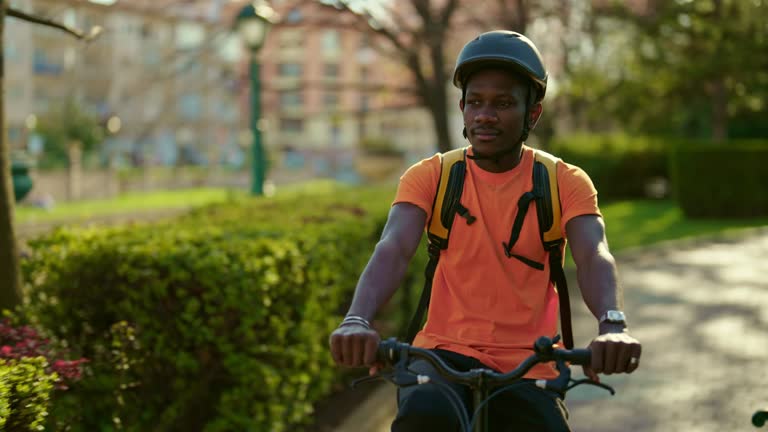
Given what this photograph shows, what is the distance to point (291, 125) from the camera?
104 m

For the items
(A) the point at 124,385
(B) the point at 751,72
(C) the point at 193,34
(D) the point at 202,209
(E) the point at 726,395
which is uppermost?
(C) the point at 193,34

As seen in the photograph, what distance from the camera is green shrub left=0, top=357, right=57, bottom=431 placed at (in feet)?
11.5

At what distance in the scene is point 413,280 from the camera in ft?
32.1

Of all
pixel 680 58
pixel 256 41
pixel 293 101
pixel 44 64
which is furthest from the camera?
pixel 293 101

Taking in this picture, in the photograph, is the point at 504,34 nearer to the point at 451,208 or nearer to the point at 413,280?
the point at 451,208

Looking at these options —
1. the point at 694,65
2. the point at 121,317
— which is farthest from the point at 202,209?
the point at 694,65

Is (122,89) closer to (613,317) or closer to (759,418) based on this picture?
(759,418)

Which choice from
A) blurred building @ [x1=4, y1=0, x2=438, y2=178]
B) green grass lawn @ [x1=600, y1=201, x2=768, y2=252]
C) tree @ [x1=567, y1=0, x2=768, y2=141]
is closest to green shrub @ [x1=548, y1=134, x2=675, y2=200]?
tree @ [x1=567, y1=0, x2=768, y2=141]

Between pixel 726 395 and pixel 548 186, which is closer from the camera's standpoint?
pixel 548 186

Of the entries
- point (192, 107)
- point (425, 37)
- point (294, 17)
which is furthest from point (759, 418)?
point (192, 107)

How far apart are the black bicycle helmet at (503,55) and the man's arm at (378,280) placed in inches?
20.0

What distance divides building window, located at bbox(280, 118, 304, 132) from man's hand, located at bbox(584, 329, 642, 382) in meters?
101

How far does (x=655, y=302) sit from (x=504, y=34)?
949 centimetres

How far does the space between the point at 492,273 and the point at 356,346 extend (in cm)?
62
